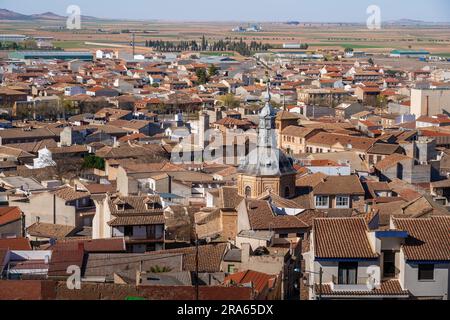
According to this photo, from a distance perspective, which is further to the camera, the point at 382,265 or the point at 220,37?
the point at 220,37

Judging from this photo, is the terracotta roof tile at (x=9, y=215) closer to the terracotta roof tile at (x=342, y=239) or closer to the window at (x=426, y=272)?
the terracotta roof tile at (x=342, y=239)

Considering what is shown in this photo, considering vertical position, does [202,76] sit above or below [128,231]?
below

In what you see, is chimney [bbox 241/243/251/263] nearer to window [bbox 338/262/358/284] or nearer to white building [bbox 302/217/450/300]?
white building [bbox 302/217/450/300]

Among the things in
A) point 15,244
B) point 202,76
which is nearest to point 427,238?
point 15,244

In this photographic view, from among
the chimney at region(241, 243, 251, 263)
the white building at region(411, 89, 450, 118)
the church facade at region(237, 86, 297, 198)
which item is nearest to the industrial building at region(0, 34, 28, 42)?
the white building at region(411, 89, 450, 118)

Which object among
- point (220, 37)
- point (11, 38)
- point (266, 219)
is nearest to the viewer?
point (266, 219)

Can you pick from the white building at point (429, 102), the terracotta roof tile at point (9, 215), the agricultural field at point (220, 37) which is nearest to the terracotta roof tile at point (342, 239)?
the terracotta roof tile at point (9, 215)

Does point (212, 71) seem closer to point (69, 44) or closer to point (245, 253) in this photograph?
point (69, 44)
